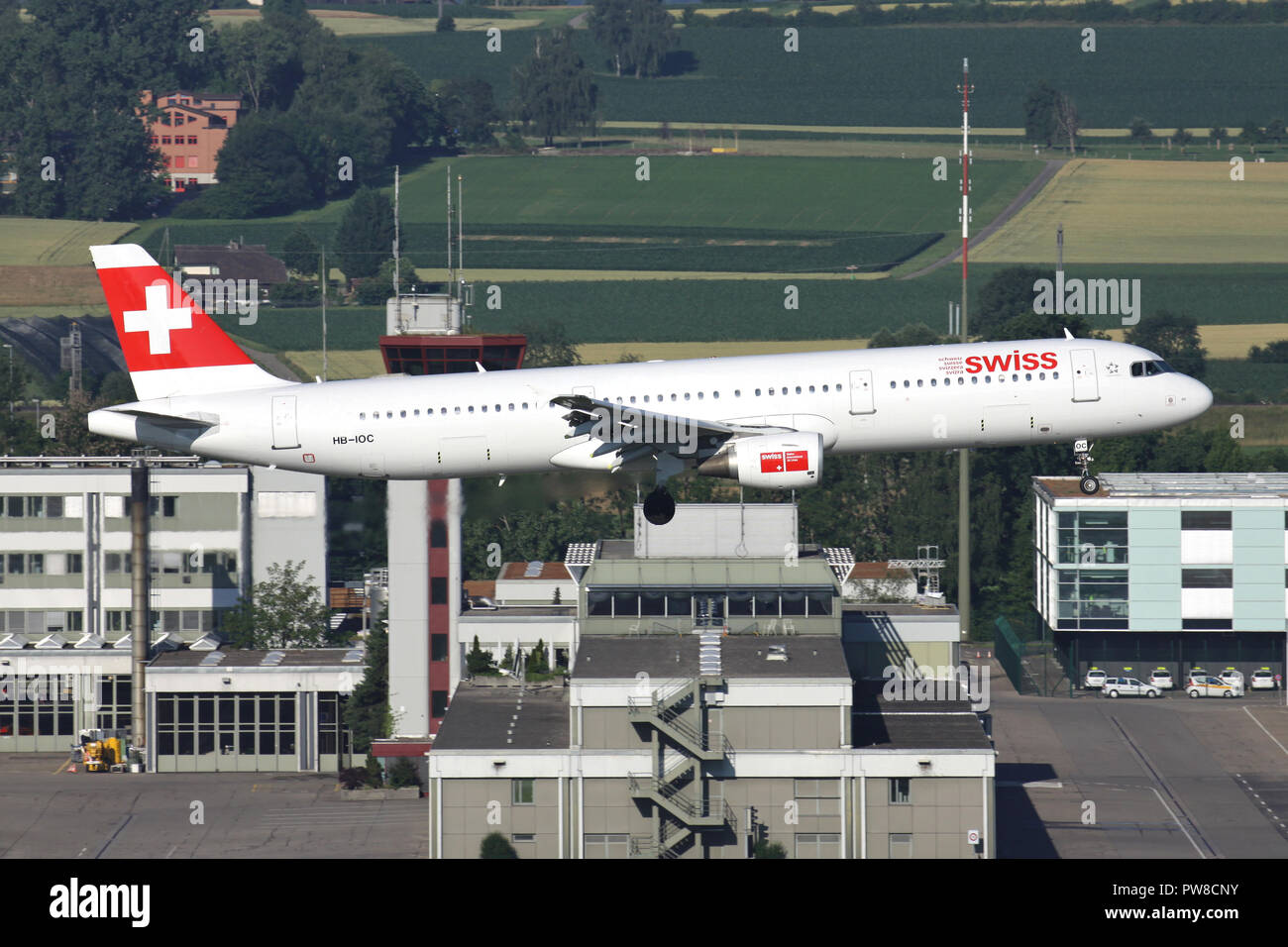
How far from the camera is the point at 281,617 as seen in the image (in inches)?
4828

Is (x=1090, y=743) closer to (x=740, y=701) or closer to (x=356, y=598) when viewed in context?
(x=740, y=701)

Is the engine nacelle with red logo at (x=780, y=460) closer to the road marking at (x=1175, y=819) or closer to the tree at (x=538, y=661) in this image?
the tree at (x=538, y=661)

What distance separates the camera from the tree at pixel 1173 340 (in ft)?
621

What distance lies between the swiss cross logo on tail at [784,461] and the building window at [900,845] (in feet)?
99.4

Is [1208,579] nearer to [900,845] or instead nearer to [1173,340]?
[900,845]

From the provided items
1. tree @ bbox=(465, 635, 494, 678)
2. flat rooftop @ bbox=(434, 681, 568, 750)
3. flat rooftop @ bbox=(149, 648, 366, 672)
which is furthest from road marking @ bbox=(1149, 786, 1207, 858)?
flat rooftop @ bbox=(149, 648, 366, 672)

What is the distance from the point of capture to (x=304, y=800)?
4274 inches

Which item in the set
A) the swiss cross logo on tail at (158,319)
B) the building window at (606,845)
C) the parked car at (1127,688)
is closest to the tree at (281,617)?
the building window at (606,845)

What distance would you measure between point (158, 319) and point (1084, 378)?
31087 mm

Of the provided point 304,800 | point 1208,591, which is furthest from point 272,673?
point 1208,591

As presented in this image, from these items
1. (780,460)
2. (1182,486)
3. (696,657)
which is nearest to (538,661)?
(696,657)

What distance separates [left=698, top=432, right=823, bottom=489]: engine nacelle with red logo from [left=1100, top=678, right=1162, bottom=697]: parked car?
88.2 m
